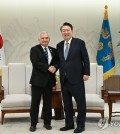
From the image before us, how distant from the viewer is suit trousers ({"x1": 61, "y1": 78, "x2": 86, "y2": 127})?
4.53 m

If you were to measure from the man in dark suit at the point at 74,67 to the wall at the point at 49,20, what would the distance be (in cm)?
319

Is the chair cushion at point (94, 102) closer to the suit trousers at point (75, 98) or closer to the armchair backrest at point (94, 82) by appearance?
the suit trousers at point (75, 98)

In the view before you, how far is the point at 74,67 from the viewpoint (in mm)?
4484

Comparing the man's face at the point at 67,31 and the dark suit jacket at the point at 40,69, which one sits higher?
the man's face at the point at 67,31

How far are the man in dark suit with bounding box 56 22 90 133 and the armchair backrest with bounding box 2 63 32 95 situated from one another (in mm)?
1367

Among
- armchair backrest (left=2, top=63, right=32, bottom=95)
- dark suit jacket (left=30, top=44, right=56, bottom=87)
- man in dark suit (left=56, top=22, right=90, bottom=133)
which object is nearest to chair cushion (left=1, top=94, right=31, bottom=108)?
armchair backrest (left=2, top=63, right=32, bottom=95)

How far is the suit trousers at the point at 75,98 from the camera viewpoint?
4.53 metres

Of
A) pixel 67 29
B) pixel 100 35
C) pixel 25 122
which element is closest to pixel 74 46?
pixel 67 29

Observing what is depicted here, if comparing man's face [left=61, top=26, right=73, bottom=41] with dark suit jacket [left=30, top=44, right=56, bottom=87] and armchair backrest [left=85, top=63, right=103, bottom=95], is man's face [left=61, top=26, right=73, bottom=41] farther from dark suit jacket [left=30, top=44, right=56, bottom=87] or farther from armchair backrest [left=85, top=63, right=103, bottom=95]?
armchair backrest [left=85, top=63, right=103, bottom=95]

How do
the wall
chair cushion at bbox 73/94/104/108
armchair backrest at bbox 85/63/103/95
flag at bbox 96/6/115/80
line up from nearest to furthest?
chair cushion at bbox 73/94/104/108 → armchair backrest at bbox 85/63/103/95 → flag at bbox 96/6/115/80 → the wall

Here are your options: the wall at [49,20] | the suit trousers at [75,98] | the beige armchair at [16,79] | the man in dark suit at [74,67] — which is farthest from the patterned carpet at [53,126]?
the wall at [49,20]

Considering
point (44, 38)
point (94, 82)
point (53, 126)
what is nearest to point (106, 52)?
point (94, 82)

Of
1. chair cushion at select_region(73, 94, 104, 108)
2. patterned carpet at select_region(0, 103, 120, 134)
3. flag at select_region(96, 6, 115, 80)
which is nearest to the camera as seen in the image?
patterned carpet at select_region(0, 103, 120, 134)

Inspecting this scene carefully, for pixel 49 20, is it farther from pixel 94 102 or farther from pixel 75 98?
pixel 75 98
